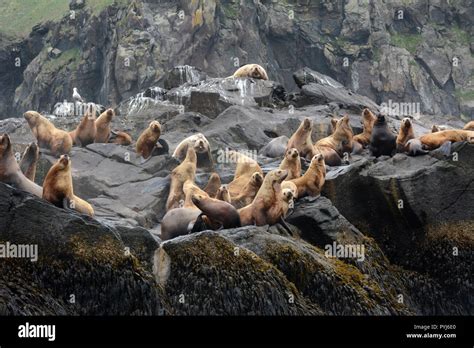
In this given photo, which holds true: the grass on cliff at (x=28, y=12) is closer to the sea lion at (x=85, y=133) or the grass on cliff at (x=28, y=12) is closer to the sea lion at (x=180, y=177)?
the sea lion at (x=85, y=133)

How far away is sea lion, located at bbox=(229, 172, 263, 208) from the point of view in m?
16.2

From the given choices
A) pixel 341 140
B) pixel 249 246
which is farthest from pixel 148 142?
pixel 249 246

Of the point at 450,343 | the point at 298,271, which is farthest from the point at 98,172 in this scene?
the point at 450,343

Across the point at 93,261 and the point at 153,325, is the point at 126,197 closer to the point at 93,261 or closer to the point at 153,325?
the point at 93,261

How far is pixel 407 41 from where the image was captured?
8350 cm

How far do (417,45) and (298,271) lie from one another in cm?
7301

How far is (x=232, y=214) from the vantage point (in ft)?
45.9

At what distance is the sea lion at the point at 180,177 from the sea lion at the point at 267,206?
2520 mm

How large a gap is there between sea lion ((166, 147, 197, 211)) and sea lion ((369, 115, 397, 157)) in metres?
4.11

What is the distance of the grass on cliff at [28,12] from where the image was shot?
89.5 m

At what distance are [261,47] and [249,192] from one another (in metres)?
59.0

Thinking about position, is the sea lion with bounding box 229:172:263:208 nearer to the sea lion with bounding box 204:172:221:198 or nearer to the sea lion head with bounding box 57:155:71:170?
the sea lion with bounding box 204:172:221:198

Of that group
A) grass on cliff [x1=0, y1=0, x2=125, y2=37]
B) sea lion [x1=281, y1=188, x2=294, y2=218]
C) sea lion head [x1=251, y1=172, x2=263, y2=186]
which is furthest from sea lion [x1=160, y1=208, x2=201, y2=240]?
grass on cliff [x1=0, y1=0, x2=125, y2=37]

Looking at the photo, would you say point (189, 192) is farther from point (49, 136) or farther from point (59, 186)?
point (49, 136)
